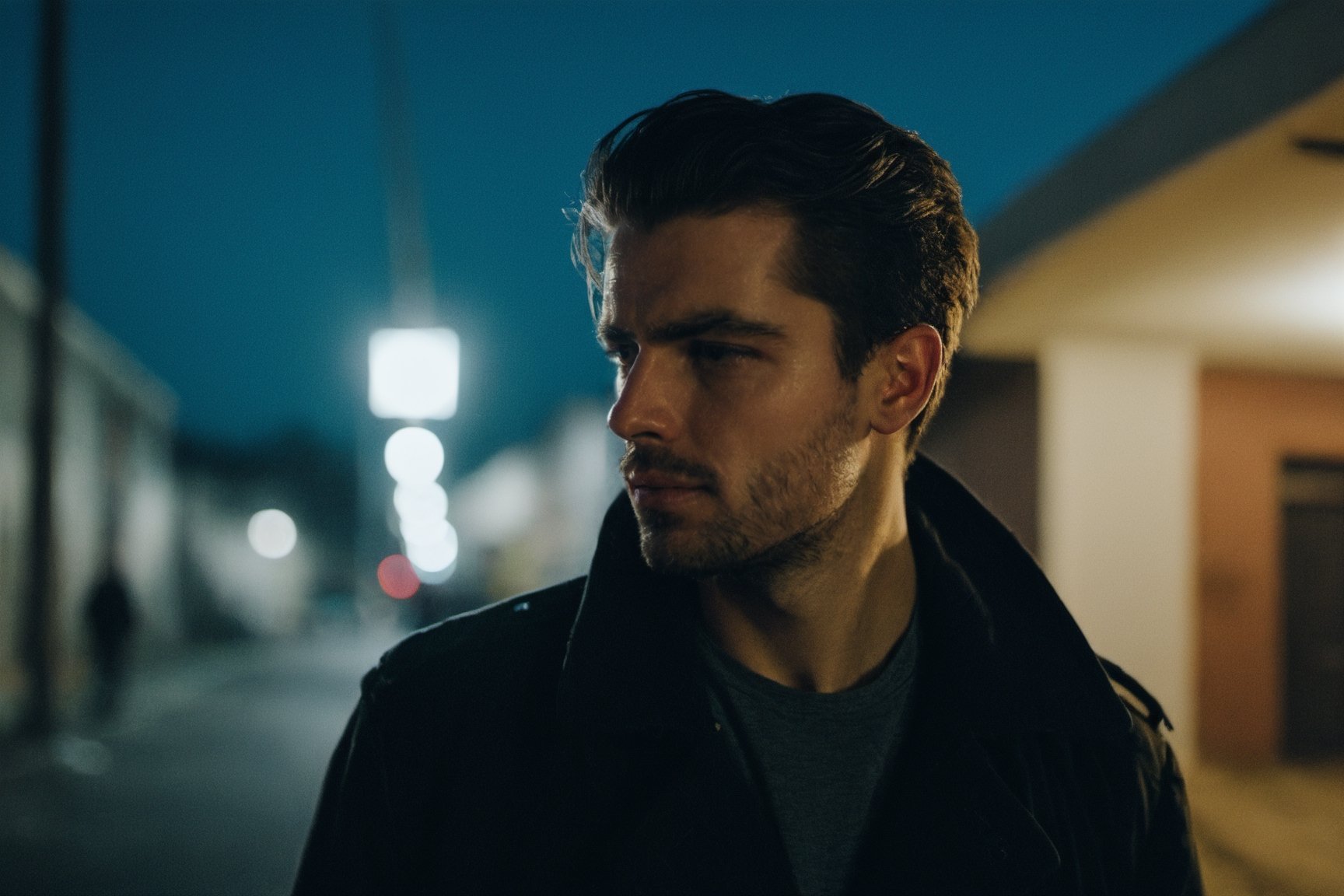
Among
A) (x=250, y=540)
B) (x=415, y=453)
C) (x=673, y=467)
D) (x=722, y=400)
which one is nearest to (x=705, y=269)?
(x=722, y=400)

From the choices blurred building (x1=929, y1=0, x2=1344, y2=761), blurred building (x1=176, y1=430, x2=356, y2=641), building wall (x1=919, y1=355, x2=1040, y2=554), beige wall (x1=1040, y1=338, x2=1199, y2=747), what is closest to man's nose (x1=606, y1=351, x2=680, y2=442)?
blurred building (x1=929, y1=0, x2=1344, y2=761)

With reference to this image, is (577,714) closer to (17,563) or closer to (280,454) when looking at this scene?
(17,563)

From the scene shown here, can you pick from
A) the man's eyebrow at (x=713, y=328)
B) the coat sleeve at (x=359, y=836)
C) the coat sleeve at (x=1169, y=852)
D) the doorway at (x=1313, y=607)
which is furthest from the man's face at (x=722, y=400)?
the doorway at (x=1313, y=607)

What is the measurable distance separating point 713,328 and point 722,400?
13cm

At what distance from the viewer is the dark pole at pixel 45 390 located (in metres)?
11.8

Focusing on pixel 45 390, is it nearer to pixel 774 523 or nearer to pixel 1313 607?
pixel 774 523

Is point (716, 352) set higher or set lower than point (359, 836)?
higher

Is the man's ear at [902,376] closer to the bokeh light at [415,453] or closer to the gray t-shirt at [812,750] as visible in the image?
the gray t-shirt at [812,750]

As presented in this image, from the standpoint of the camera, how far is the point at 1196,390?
32.5ft

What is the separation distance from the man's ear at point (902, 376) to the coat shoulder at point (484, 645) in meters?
0.69

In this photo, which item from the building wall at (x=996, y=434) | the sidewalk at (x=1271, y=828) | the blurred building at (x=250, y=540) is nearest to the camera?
the sidewalk at (x=1271, y=828)

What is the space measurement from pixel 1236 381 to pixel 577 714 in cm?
984

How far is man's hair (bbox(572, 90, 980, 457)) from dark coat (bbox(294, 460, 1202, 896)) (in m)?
0.57

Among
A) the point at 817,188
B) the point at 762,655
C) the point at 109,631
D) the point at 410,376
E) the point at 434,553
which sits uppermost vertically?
the point at 410,376
